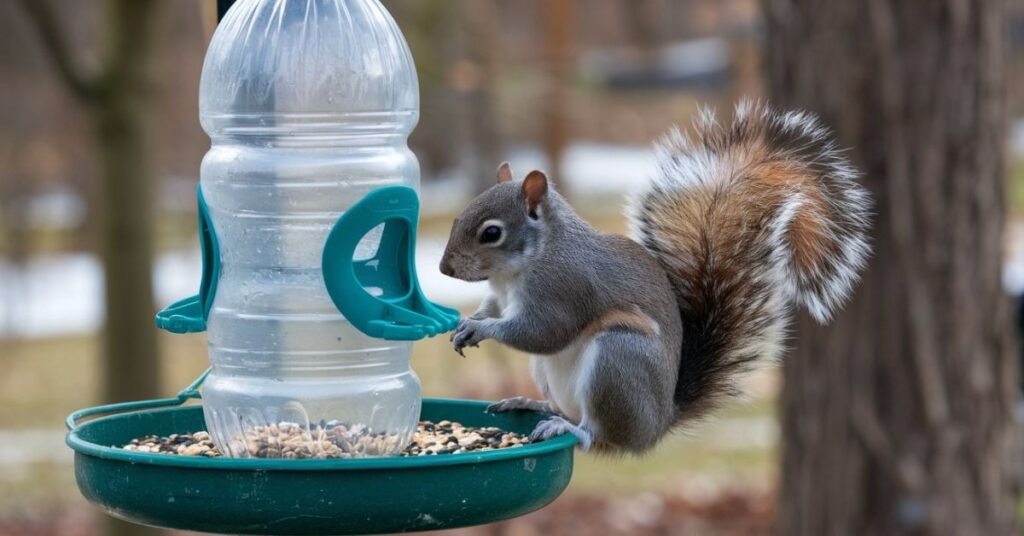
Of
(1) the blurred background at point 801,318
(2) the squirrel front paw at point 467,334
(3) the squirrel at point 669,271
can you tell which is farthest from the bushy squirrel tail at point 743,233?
(2) the squirrel front paw at point 467,334

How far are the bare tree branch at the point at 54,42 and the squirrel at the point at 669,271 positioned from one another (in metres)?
3.19

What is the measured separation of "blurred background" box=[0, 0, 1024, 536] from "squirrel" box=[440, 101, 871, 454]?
0.41 feet

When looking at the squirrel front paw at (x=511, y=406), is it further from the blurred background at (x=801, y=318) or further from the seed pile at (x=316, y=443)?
the blurred background at (x=801, y=318)

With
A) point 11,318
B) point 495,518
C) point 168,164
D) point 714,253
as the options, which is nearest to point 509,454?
point 495,518

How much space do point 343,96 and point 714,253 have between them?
795mm

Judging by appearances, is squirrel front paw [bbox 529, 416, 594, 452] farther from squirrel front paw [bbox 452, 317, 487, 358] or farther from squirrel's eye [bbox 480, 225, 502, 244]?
squirrel's eye [bbox 480, 225, 502, 244]

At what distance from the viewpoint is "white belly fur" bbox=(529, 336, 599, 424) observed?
7.62ft

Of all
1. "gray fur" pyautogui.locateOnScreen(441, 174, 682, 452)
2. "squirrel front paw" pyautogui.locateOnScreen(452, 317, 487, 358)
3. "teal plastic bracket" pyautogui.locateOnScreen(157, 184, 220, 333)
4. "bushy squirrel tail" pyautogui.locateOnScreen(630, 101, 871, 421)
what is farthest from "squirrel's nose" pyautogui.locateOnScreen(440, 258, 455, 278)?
"bushy squirrel tail" pyautogui.locateOnScreen(630, 101, 871, 421)

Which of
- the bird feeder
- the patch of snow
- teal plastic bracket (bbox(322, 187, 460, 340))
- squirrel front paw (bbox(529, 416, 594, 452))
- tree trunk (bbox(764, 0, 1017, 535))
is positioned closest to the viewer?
teal plastic bracket (bbox(322, 187, 460, 340))

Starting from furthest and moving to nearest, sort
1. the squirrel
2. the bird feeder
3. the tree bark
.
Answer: the tree bark < the squirrel < the bird feeder

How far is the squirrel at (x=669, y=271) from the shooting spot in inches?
91.4

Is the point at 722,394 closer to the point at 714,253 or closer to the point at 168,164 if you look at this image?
the point at 714,253

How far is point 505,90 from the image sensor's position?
7.54 m

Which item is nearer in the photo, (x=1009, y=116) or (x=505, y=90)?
(x=1009, y=116)
